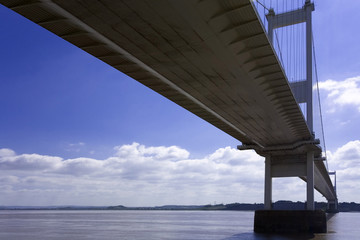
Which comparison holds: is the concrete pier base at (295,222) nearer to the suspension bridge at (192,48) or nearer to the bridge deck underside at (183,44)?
the suspension bridge at (192,48)

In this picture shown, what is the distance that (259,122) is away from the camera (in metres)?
27.5

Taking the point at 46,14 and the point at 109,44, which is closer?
the point at 46,14

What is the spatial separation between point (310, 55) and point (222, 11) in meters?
25.8

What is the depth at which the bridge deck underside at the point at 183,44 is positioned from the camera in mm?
11773

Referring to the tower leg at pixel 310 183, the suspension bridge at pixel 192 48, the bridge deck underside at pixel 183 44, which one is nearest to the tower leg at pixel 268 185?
the tower leg at pixel 310 183

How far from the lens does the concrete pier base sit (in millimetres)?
33281

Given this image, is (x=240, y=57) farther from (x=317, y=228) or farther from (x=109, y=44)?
(x=317, y=228)

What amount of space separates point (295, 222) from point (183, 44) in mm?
23671

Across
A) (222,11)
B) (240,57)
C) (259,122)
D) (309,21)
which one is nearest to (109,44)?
(222,11)

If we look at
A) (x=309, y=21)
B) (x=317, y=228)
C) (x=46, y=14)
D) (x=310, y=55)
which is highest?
(x=309, y=21)

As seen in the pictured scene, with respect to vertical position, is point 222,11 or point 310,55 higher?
point 310,55

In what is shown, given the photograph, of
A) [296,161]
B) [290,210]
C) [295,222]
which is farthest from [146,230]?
[296,161]

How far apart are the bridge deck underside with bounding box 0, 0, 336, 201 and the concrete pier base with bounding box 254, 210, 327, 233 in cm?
1347

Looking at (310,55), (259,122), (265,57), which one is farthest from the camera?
(310,55)
